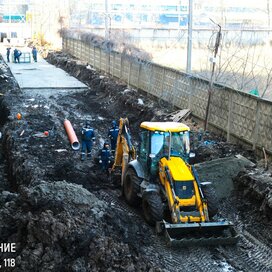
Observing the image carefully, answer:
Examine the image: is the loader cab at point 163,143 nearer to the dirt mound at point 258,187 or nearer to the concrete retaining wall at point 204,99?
the dirt mound at point 258,187

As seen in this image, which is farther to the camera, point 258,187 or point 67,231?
point 258,187

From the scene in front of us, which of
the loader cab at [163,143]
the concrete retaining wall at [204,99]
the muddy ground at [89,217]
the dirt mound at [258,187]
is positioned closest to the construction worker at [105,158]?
the muddy ground at [89,217]

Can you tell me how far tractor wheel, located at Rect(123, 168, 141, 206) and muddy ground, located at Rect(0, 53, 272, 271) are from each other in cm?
27

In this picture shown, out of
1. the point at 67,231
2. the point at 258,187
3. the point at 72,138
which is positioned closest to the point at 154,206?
the point at 67,231

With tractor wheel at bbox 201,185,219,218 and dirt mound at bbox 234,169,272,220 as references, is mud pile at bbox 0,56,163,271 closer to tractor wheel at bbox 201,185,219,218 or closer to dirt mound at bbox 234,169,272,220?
tractor wheel at bbox 201,185,219,218

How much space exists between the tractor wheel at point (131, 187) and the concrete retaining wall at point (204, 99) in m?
5.09

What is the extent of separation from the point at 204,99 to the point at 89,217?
10952mm

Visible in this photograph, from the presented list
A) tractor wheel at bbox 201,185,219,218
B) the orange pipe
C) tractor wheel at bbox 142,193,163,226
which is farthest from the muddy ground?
tractor wheel at bbox 201,185,219,218

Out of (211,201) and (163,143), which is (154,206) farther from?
(163,143)

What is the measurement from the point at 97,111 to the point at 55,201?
16.2 metres

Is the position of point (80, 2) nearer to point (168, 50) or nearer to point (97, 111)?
point (168, 50)

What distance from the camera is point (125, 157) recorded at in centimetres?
1312

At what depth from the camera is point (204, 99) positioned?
65.0 ft

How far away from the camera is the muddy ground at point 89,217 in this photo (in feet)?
29.3
